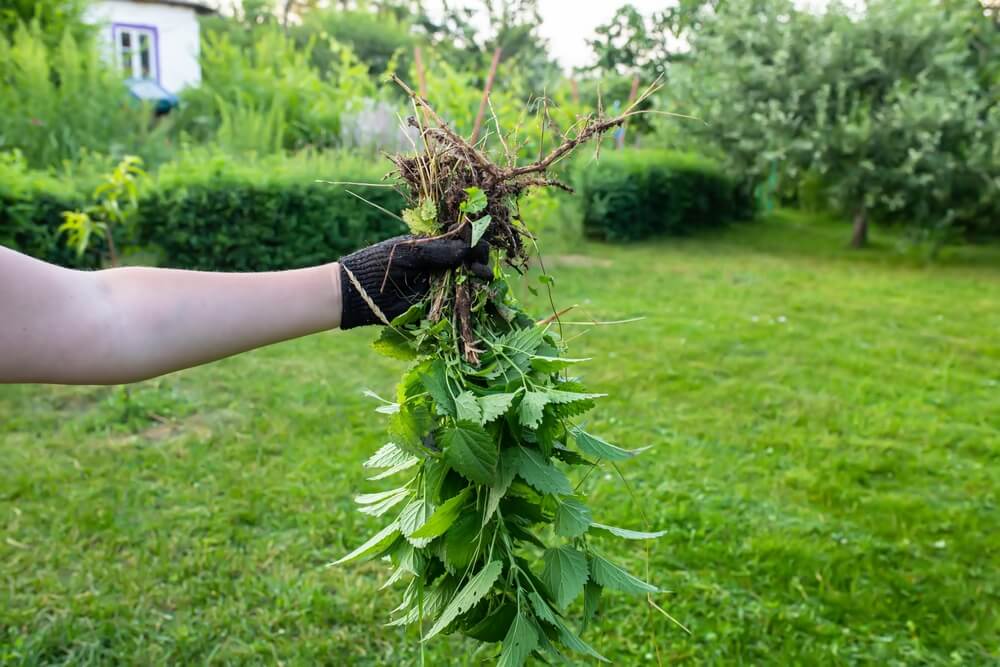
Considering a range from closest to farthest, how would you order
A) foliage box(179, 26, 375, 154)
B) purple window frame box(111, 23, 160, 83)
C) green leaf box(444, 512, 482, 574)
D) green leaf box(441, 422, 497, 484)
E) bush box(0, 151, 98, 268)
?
green leaf box(441, 422, 497, 484)
green leaf box(444, 512, 482, 574)
bush box(0, 151, 98, 268)
foliage box(179, 26, 375, 154)
purple window frame box(111, 23, 160, 83)

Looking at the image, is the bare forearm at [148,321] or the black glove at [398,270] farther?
the black glove at [398,270]

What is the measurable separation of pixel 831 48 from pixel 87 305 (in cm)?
1268

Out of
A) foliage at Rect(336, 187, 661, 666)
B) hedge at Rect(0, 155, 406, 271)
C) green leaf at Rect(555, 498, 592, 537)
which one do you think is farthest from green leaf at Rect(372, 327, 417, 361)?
hedge at Rect(0, 155, 406, 271)

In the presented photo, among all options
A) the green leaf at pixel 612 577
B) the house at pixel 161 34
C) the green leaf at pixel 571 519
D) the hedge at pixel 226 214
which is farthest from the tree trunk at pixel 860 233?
the house at pixel 161 34

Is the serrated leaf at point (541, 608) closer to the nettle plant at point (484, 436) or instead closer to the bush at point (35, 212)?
the nettle plant at point (484, 436)

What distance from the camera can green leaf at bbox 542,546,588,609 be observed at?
1.84 meters

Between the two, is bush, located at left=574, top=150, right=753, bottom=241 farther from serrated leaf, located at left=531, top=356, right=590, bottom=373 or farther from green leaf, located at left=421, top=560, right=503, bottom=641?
green leaf, located at left=421, top=560, right=503, bottom=641

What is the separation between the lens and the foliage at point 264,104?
34.3 feet

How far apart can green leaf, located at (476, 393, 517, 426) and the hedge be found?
630cm

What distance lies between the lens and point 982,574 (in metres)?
3.61

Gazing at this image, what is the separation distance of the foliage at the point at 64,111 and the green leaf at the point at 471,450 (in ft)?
29.0

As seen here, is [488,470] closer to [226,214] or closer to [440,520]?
[440,520]

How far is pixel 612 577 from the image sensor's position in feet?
6.40

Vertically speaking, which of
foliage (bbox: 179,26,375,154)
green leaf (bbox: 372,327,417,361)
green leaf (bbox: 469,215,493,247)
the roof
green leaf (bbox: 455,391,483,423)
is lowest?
green leaf (bbox: 455,391,483,423)
